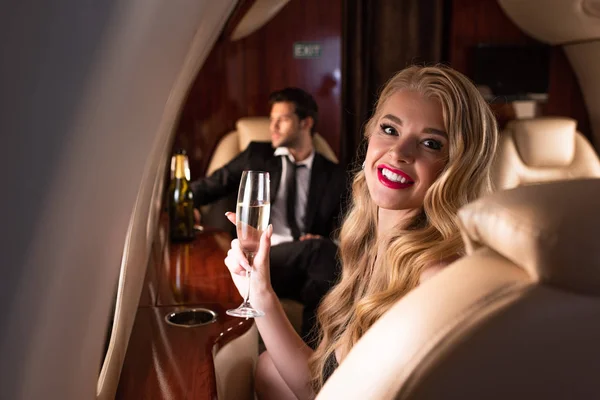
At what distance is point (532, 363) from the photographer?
0.58m

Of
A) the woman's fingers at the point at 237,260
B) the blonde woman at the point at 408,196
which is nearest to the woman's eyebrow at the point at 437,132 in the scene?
the blonde woman at the point at 408,196

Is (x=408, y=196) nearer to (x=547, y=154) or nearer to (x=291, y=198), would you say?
(x=291, y=198)

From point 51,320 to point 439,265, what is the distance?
93cm

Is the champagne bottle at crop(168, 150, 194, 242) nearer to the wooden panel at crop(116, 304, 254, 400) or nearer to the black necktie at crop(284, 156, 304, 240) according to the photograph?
the black necktie at crop(284, 156, 304, 240)

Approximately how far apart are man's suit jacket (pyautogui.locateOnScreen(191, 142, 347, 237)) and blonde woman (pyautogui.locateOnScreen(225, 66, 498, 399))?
1.94 meters

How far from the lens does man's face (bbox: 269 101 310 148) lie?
3.52 metres

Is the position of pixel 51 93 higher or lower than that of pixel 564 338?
higher

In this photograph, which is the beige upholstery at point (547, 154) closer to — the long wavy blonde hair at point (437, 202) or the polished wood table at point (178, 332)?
the polished wood table at point (178, 332)

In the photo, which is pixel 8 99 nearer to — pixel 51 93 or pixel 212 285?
pixel 51 93

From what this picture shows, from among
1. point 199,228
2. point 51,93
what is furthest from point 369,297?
point 199,228

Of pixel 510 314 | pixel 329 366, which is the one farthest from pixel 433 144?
pixel 510 314

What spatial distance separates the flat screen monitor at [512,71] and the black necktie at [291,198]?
2124 millimetres

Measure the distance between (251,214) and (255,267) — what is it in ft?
0.45

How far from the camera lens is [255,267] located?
55.1 inches
